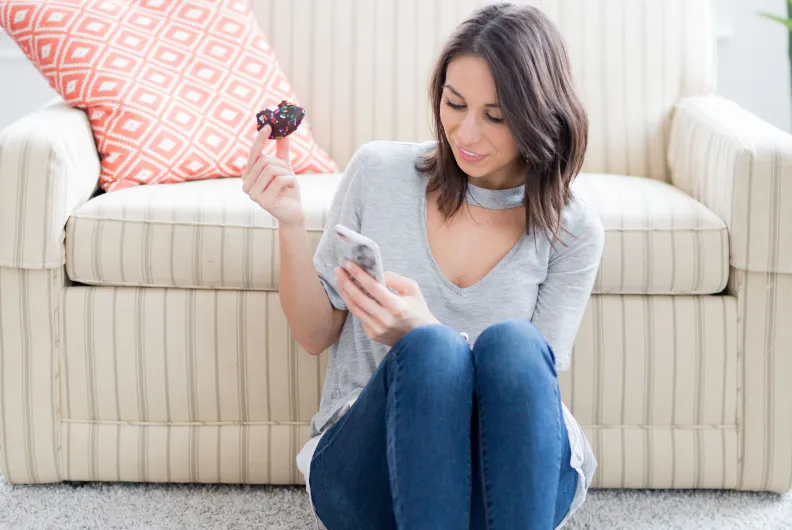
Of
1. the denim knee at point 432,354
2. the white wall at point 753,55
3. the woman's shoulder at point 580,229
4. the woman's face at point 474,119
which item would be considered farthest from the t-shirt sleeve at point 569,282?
the white wall at point 753,55

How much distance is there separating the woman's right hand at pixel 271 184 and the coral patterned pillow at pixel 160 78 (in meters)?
0.62

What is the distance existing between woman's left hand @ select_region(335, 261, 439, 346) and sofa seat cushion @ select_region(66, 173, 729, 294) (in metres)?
0.39

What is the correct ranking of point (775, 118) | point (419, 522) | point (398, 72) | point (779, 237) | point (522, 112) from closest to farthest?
point (419, 522)
point (522, 112)
point (779, 237)
point (398, 72)
point (775, 118)

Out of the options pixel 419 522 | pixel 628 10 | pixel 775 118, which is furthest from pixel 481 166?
pixel 775 118

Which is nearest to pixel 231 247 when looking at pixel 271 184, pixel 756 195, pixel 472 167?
pixel 271 184

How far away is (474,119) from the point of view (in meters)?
1.21

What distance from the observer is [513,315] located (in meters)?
1.30

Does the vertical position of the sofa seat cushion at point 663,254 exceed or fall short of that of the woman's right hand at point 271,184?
it falls short

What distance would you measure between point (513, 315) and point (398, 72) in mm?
936

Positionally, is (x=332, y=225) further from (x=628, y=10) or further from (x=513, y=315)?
(x=628, y=10)

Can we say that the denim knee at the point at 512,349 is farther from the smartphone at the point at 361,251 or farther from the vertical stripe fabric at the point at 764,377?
the vertical stripe fabric at the point at 764,377

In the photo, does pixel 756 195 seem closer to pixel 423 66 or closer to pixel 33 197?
pixel 423 66

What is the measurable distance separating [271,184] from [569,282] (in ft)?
1.49

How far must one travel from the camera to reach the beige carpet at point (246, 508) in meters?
1.49
